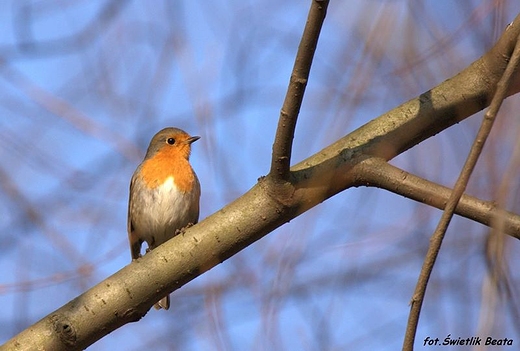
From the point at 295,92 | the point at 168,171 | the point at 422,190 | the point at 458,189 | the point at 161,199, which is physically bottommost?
the point at 458,189

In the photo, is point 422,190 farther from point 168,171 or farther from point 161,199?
point 168,171

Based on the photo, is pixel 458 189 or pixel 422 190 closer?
pixel 458 189

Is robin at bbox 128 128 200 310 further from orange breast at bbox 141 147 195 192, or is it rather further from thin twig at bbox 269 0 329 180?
thin twig at bbox 269 0 329 180

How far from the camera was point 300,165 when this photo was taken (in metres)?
3.38

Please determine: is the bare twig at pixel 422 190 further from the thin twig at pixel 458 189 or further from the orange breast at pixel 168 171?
Result: the orange breast at pixel 168 171

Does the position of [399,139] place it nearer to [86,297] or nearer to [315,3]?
[315,3]

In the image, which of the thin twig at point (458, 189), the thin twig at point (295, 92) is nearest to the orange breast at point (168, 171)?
the thin twig at point (295, 92)

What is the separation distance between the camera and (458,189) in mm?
2240

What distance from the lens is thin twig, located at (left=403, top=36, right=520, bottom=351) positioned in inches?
85.0

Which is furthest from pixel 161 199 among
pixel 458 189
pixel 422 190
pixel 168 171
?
pixel 458 189

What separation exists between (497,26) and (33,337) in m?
2.18

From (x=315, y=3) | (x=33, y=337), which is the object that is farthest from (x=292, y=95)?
(x=33, y=337)

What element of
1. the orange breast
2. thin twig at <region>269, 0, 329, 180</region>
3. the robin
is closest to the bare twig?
thin twig at <region>269, 0, 329, 180</region>

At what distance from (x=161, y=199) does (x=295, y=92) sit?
3.01m
